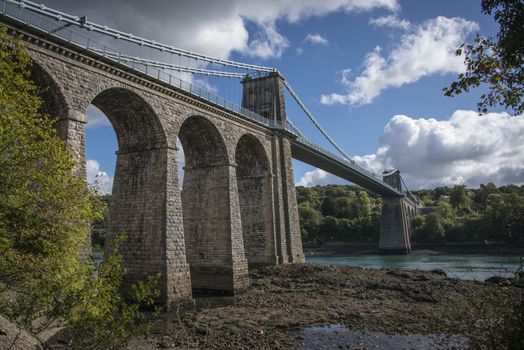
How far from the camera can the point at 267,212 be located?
2606 cm

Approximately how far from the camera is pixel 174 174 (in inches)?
679

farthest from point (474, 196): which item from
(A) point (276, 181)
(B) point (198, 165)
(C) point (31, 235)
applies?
(C) point (31, 235)

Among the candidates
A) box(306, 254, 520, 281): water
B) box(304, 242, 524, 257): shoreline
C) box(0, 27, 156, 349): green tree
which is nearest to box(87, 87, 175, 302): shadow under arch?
box(0, 27, 156, 349): green tree

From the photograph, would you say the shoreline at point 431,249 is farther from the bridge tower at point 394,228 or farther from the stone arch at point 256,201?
the stone arch at point 256,201

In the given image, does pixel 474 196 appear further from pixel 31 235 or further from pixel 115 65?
pixel 31 235

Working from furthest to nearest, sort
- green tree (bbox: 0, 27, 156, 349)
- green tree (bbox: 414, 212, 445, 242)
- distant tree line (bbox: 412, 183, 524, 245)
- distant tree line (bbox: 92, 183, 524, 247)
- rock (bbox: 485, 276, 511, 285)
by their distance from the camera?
green tree (bbox: 414, 212, 445, 242)
distant tree line (bbox: 92, 183, 524, 247)
distant tree line (bbox: 412, 183, 524, 245)
green tree (bbox: 0, 27, 156, 349)
rock (bbox: 485, 276, 511, 285)

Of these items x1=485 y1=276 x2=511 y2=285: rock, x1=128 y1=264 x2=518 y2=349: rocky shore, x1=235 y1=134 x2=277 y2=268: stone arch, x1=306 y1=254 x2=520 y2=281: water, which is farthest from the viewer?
x1=306 y1=254 x2=520 y2=281: water

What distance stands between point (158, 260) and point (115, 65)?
25.3ft

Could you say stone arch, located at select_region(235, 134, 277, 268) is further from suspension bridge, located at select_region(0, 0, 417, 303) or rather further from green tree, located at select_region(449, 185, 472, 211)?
green tree, located at select_region(449, 185, 472, 211)

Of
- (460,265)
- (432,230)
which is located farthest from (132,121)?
(432,230)

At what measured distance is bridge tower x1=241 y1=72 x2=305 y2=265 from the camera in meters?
26.2

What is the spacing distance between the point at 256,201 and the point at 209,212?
5509 millimetres

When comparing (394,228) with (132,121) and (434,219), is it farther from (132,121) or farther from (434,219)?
(132,121)

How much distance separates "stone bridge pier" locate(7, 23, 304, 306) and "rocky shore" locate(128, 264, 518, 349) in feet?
5.71
